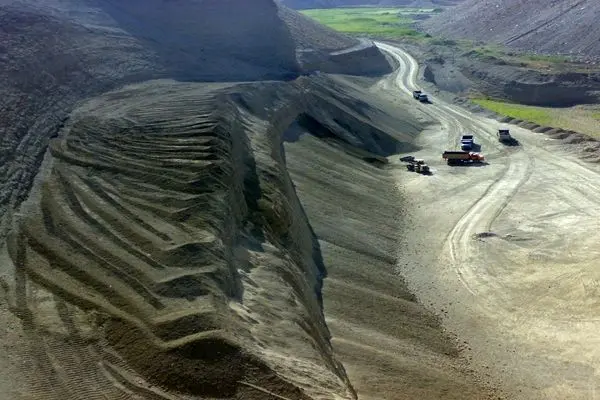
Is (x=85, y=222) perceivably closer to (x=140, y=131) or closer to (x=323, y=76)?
(x=140, y=131)

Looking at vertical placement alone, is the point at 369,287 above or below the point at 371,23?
below

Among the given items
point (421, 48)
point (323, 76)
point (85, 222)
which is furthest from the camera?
point (421, 48)

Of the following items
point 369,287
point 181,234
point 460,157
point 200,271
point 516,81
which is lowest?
point 369,287

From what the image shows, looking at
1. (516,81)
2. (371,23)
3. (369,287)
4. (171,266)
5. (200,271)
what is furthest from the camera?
(371,23)

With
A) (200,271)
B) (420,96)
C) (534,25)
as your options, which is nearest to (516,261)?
(200,271)

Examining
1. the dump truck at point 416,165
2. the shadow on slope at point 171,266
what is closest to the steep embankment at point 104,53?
the shadow on slope at point 171,266

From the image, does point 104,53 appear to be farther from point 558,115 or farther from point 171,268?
point 558,115

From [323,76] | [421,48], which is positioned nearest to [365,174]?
[323,76]

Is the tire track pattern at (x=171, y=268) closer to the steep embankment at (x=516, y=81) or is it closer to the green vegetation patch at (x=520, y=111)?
the green vegetation patch at (x=520, y=111)
